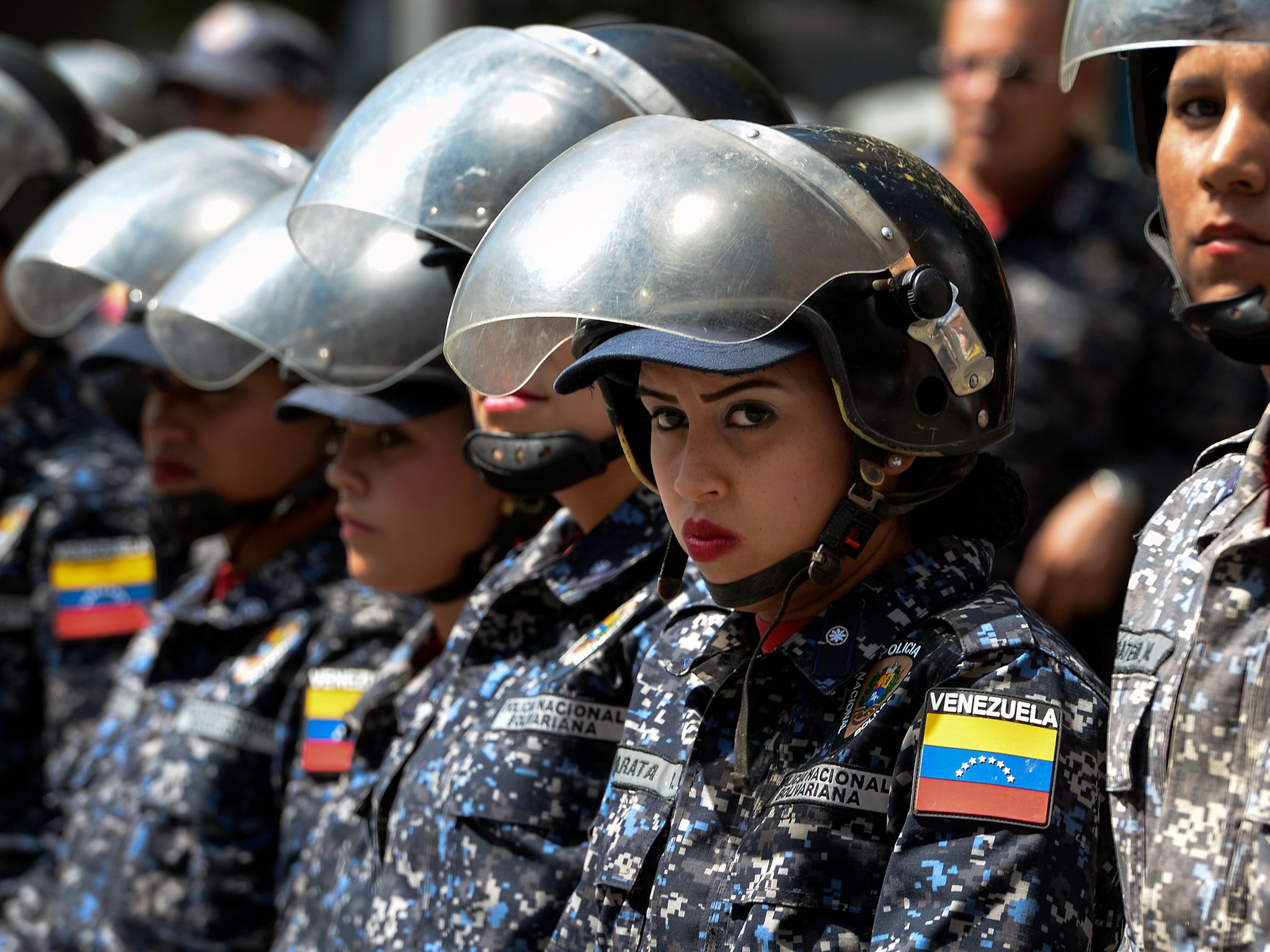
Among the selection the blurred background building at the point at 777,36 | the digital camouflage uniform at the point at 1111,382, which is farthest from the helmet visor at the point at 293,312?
the blurred background building at the point at 777,36

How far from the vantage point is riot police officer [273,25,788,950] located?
99.9 inches

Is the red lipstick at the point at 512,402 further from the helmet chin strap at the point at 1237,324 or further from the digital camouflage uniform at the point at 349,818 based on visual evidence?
the helmet chin strap at the point at 1237,324

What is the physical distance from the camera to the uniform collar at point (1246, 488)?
6.38 feet

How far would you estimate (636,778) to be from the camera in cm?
229

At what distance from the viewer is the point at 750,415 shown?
2.14m

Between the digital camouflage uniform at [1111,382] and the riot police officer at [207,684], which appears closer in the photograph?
the riot police officer at [207,684]

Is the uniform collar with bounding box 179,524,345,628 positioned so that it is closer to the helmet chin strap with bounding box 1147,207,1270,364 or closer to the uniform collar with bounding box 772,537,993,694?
the uniform collar with bounding box 772,537,993,694

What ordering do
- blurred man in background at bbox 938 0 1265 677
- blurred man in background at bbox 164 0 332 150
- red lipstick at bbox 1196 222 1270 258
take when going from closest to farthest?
1. red lipstick at bbox 1196 222 1270 258
2. blurred man in background at bbox 938 0 1265 677
3. blurred man in background at bbox 164 0 332 150

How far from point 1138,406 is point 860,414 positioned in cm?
236

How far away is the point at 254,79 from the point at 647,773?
202 inches

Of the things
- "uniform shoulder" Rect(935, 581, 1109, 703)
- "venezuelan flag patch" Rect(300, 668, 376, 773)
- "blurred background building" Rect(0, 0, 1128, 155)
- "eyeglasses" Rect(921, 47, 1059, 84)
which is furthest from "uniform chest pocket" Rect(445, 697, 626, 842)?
"blurred background building" Rect(0, 0, 1128, 155)

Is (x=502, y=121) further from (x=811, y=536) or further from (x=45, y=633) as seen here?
(x=45, y=633)

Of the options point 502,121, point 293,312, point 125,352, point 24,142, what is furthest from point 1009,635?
point 24,142

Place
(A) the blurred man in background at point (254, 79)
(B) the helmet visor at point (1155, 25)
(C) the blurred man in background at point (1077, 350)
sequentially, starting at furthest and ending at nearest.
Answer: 1. (A) the blurred man in background at point (254, 79)
2. (C) the blurred man in background at point (1077, 350)
3. (B) the helmet visor at point (1155, 25)
